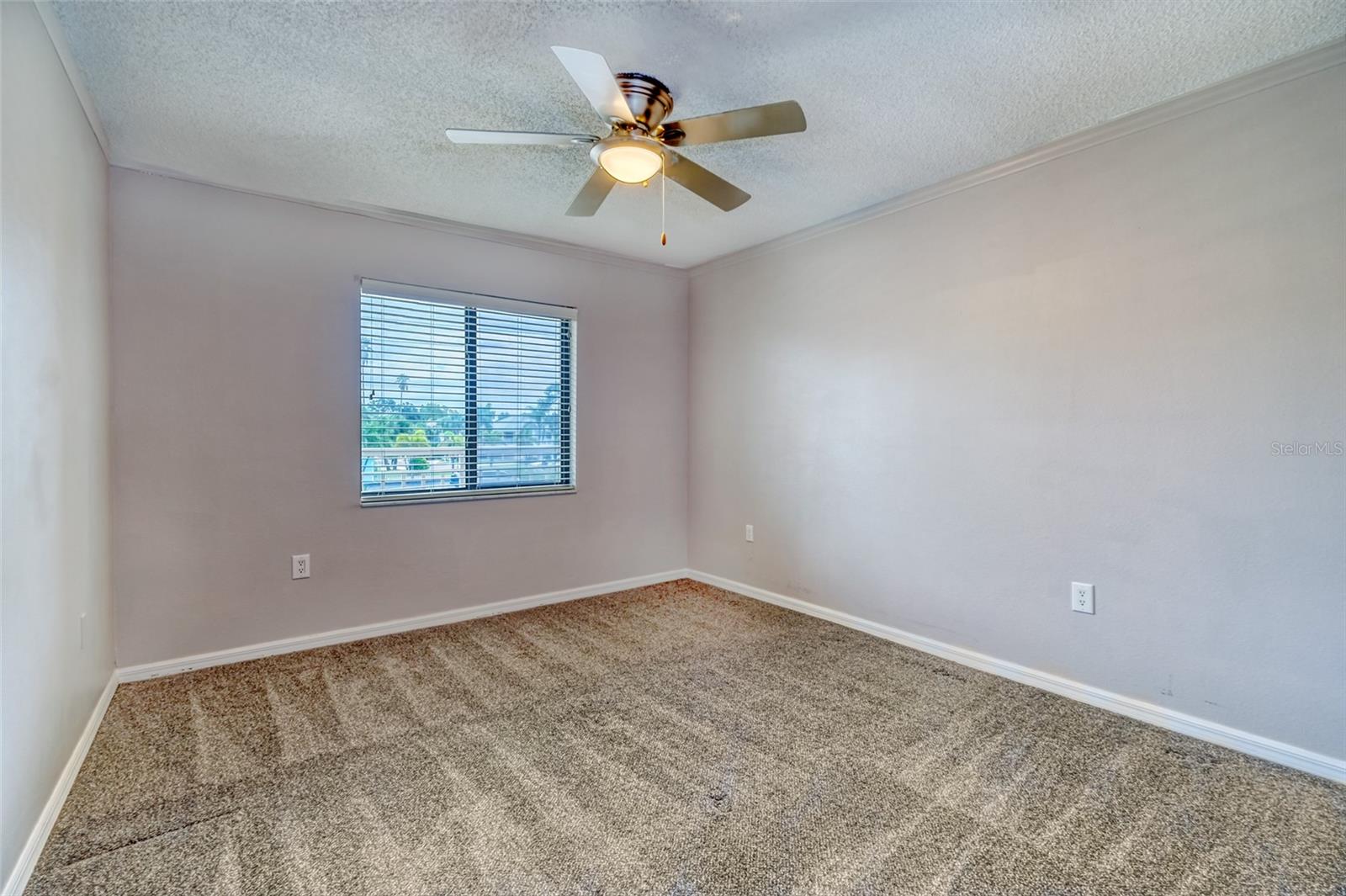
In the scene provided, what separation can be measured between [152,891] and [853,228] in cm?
380

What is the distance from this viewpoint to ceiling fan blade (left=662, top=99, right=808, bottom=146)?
1823 mm

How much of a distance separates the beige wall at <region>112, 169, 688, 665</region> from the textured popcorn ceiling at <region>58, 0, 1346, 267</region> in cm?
32

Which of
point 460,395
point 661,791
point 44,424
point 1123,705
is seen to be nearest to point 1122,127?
point 1123,705

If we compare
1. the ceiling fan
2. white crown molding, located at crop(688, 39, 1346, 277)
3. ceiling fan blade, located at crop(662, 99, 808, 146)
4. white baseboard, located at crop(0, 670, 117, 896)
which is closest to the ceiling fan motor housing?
the ceiling fan

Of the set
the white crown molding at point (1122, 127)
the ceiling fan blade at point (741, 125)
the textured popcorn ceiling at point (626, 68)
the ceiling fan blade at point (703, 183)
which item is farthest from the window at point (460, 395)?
the ceiling fan blade at point (741, 125)

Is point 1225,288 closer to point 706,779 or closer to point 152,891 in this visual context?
point 706,779

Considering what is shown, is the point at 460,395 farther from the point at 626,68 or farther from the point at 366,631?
the point at 626,68

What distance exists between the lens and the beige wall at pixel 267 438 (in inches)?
109

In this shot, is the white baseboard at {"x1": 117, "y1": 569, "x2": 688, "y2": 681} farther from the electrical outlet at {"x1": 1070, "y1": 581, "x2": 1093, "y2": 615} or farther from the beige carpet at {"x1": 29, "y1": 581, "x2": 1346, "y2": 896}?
the electrical outlet at {"x1": 1070, "y1": 581, "x2": 1093, "y2": 615}

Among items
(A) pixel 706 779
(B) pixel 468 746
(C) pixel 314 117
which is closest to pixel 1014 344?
(A) pixel 706 779

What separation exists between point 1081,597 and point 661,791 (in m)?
1.92

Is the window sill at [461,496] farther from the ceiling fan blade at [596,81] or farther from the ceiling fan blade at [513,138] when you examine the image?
the ceiling fan blade at [596,81]

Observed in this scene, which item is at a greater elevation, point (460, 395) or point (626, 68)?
point (626, 68)

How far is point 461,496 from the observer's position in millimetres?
3615
